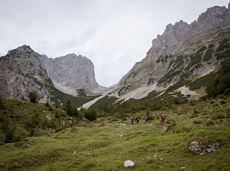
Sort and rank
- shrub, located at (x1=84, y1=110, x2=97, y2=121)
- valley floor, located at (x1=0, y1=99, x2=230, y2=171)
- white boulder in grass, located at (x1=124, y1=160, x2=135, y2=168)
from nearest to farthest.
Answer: valley floor, located at (x1=0, y1=99, x2=230, y2=171) < white boulder in grass, located at (x1=124, y1=160, x2=135, y2=168) < shrub, located at (x1=84, y1=110, x2=97, y2=121)

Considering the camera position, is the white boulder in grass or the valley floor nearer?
the valley floor

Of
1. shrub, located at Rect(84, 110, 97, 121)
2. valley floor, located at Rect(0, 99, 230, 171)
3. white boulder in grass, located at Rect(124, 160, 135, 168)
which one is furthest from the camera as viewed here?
shrub, located at Rect(84, 110, 97, 121)

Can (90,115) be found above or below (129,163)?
above

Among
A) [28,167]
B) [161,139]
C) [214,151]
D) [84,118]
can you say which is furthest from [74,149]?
[84,118]

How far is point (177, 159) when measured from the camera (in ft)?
71.9

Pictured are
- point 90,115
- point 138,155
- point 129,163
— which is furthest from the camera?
point 90,115

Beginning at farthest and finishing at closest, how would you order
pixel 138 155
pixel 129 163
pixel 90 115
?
pixel 90 115 < pixel 138 155 < pixel 129 163

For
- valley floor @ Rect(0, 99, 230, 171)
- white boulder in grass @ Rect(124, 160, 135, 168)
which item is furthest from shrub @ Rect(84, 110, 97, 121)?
white boulder in grass @ Rect(124, 160, 135, 168)

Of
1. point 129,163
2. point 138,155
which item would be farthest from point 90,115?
point 129,163

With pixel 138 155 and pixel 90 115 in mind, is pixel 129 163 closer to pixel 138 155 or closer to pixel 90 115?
pixel 138 155

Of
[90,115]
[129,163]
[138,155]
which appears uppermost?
[90,115]

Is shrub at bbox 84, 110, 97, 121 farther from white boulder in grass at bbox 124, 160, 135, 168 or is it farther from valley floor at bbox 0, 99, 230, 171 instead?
white boulder in grass at bbox 124, 160, 135, 168

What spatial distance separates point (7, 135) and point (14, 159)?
18.1 metres

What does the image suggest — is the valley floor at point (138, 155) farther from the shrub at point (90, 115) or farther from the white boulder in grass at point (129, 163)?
the shrub at point (90, 115)
